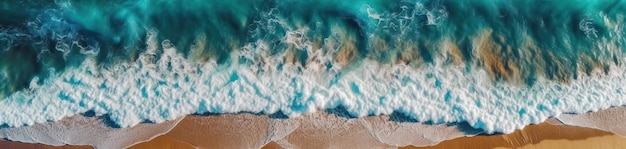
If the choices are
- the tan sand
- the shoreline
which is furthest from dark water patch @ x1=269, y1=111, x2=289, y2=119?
the tan sand

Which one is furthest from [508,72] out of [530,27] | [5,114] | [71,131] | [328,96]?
[5,114]

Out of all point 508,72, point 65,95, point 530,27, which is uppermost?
point 530,27

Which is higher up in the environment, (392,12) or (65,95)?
(392,12)

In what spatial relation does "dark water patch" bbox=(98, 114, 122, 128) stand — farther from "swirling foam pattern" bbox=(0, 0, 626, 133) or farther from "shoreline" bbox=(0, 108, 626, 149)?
"shoreline" bbox=(0, 108, 626, 149)

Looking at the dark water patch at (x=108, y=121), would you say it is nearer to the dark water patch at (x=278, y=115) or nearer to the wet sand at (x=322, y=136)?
the wet sand at (x=322, y=136)

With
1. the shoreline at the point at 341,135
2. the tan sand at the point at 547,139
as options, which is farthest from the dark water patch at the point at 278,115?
the tan sand at the point at 547,139

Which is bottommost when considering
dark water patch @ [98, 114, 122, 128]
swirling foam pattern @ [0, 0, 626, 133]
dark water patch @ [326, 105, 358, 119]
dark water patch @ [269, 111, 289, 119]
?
dark water patch @ [98, 114, 122, 128]

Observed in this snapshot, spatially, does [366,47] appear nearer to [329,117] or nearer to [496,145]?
[329,117]

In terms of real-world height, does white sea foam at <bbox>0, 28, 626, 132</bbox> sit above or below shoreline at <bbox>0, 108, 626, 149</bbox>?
above
